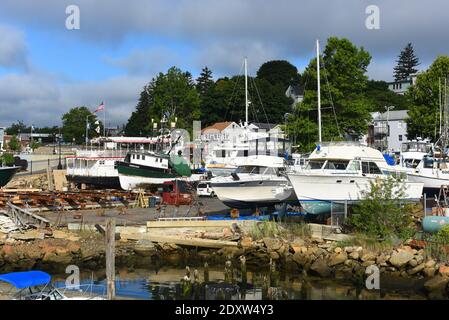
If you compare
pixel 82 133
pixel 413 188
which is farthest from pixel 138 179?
pixel 82 133

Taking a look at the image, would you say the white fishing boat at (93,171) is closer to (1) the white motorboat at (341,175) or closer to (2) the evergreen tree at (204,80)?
(1) the white motorboat at (341,175)

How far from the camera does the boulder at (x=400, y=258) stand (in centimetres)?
2170

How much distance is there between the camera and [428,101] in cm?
5756

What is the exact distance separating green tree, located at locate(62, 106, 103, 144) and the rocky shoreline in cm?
10351

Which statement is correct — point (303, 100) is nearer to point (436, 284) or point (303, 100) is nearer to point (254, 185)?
point (254, 185)

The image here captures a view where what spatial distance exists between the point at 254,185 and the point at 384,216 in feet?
33.9

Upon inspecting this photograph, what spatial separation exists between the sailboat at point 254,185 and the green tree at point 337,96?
15439 millimetres

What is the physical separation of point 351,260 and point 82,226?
14.1 metres

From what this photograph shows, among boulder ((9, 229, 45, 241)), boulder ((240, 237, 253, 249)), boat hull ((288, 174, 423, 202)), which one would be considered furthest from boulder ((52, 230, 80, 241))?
boat hull ((288, 174, 423, 202))

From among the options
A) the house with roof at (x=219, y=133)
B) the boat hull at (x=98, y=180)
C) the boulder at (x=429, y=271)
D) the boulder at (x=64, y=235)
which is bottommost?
the boulder at (x=429, y=271)

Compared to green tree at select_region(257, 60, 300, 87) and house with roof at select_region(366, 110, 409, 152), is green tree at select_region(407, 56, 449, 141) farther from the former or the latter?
green tree at select_region(257, 60, 300, 87)

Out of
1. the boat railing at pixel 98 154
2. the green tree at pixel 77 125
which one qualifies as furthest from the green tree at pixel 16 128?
the boat railing at pixel 98 154

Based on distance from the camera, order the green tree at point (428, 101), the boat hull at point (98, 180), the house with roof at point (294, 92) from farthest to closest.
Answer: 1. the house with roof at point (294, 92)
2. the green tree at point (428, 101)
3. the boat hull at point (98, 180)

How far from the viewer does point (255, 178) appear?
3281cm
